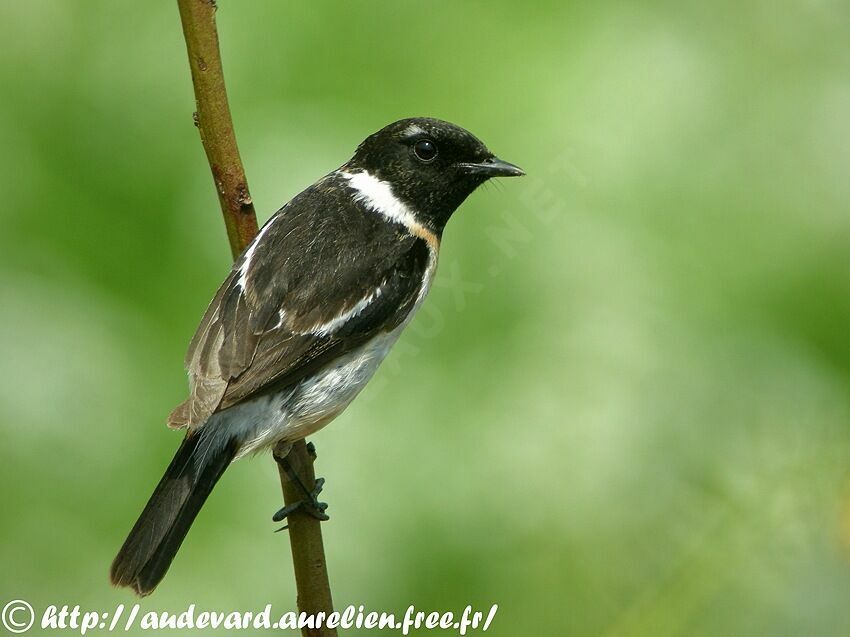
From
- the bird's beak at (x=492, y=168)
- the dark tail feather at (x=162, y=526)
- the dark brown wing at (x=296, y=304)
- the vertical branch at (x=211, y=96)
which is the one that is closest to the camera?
the vertical branch at (x=211, y=96)

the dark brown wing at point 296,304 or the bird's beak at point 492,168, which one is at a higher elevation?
the bird's beak at point 492,168

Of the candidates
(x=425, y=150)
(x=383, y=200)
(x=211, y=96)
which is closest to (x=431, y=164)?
(x=425, y=150)

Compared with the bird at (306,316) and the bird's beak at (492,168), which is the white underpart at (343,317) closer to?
the bird at (306,316)

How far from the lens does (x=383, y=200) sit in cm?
346

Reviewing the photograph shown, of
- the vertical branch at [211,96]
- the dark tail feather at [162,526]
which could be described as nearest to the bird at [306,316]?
the dark tail feather at [162,526]

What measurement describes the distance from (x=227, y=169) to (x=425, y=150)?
88 cm

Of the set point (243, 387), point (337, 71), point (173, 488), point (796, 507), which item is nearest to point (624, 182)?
point (337, 71)

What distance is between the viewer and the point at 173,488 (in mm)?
2920

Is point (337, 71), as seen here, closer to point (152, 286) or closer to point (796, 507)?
point (152, 286)

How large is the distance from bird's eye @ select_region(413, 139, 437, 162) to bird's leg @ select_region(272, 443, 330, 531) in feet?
2.94

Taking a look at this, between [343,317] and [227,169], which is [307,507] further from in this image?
[227,169]

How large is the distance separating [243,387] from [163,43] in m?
1.57

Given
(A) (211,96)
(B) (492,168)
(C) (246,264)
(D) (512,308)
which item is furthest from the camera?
(D) (512,308)

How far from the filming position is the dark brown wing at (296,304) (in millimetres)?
3012
